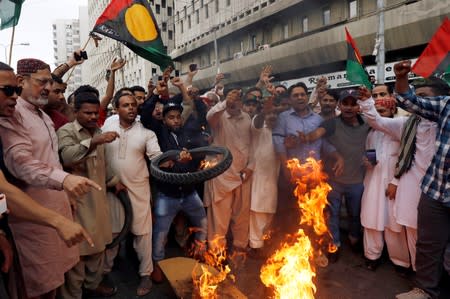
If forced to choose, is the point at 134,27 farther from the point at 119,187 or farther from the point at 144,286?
the point at 144,286

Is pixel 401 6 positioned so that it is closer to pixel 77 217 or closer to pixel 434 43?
pixel 434 43

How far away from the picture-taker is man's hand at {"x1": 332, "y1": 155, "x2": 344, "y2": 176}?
4.44 metres

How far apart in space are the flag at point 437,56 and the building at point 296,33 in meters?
11.8

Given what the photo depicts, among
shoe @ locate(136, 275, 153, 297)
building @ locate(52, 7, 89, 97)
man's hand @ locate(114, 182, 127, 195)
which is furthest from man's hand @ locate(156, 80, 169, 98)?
building @ locate(52, 7, 89, 97)

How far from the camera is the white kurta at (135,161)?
155 inches

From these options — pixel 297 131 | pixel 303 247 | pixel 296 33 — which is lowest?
pixel 303 247

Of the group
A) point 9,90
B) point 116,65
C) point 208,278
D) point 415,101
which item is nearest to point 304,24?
point 116,65

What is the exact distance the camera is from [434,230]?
10.8 ft

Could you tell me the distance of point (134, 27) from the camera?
5.36m

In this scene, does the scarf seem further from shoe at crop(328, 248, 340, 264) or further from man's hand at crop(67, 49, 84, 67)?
man's hand at crop(67, 49, 84, 67)

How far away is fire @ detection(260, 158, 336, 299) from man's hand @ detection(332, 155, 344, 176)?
0.19 m

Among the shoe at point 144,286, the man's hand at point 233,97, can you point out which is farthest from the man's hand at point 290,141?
the shoe at point 144,286

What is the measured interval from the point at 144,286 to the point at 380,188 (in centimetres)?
305

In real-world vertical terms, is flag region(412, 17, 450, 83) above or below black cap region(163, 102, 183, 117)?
above
